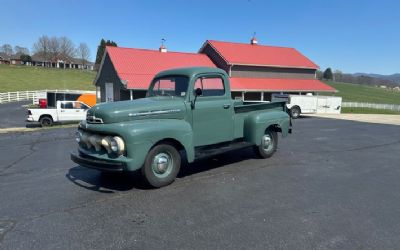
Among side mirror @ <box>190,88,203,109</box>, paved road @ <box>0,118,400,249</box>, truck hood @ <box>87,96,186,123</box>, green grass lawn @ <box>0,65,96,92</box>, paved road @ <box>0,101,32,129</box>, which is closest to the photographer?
paved road @ <box>0,118,400,249</box>

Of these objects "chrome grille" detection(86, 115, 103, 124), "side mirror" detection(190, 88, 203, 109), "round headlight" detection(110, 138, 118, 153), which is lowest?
"round headlight" detection(110, 138, 118, 153)

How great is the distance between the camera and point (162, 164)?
5.78m

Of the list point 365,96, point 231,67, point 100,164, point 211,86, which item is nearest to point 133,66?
point 231,67

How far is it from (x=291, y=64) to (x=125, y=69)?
18534 mm

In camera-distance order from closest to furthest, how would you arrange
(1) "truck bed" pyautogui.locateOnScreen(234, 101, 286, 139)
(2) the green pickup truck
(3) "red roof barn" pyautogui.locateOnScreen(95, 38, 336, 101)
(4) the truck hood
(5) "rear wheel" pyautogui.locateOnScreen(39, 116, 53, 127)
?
(2) the green pickup truck
(4) the truck hood
(1) "truck bed" pyautogui.locateOnScreen(234, 101, 286, 139)
(5) "rear wheel" pyautogui.locateOnScreen(39, 116, 53, 127)
(3) "red roof barn" pyautogui.locateOnScreen(95, 38, 336, 101)

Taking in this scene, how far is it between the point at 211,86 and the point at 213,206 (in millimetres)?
2867

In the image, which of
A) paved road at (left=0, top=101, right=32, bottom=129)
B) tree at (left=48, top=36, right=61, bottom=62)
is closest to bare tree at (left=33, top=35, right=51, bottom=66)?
tree at (left=48, top=36, right=61, bottom=62)

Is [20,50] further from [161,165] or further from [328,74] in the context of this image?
[161,165]

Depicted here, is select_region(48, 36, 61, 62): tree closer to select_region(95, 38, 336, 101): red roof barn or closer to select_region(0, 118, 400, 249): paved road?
select_region(95, 38, 336, 101): red roof barn

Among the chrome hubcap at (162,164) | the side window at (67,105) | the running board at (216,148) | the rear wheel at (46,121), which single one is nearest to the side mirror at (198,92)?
the running board at (216,148)

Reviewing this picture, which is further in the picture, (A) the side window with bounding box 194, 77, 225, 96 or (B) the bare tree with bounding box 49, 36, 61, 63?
(B) the bare tree with bounding box 49, 36, 61, 63

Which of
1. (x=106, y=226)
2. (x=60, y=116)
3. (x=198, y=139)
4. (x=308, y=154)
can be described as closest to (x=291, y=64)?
(x=60, y=116)

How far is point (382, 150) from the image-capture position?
1009 centimetres

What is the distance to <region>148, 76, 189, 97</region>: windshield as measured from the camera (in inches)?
256
